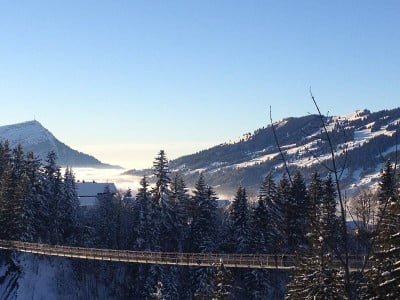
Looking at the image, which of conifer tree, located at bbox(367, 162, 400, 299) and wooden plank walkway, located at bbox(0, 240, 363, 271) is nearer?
conifer tree, located at bbox(367, 162, 400, 299)

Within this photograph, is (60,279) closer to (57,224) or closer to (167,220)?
(57,224)

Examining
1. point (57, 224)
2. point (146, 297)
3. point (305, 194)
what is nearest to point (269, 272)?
point (305, 194)

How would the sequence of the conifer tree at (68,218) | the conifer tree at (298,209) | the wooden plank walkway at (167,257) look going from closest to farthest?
the wooden plank walkway at (167,257)
the conifer tree at (298,209)
the conifer tree at (68,218)

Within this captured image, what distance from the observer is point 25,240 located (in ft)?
209

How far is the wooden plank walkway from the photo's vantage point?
44.9 meters

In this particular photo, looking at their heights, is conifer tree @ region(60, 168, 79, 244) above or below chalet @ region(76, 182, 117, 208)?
below

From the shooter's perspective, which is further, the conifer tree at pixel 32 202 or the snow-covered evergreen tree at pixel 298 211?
the conifer tree at pixel 32 202

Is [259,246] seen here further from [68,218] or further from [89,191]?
[89,191]

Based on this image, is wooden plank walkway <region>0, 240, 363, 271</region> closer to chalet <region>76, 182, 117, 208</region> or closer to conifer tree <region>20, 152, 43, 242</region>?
conifer tree <region>20, 152, 43, 242</region>

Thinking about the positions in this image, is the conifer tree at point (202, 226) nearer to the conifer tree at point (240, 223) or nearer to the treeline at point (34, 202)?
the conifer tree at point (240, 223)

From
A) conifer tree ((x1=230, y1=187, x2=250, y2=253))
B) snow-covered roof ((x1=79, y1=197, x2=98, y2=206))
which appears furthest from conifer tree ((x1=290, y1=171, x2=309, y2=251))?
snow-covered roof ((x1=79, y1=197, x2=98, y2=206))

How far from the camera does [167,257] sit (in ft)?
166

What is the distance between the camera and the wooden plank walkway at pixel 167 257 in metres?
44.9

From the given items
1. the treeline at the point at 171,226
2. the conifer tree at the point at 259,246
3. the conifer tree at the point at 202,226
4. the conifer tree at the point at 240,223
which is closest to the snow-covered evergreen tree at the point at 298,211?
the treeline at the point at 171,226
